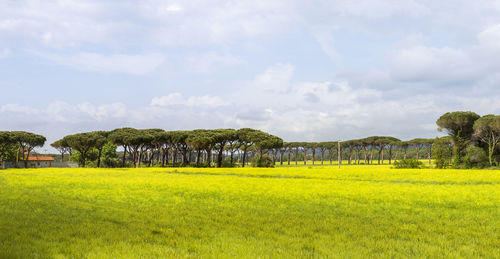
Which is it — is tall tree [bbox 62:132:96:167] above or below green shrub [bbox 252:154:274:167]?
above

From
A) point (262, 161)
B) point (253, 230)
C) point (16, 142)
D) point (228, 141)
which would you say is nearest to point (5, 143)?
point (16, 142)

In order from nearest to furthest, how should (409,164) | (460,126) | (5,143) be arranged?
(409,164) → (460,126) → (5,143)

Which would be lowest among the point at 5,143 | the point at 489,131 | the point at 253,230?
the point at 253,230

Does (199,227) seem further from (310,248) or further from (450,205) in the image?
(450,205)

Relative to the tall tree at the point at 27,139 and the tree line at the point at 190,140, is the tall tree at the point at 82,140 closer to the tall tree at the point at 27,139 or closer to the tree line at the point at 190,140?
the tree line at the point at 190,140

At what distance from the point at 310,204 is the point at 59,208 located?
1196 centimetres

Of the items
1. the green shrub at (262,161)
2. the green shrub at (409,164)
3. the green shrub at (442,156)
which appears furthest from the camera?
the green shrub at (262,161)

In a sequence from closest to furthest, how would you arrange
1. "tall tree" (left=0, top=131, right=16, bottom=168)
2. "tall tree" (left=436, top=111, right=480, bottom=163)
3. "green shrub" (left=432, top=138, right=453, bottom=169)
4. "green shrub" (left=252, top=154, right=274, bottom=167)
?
"green shrub" (left=432, top=138, right=453, bottom=169), "tall tree" (left=436, top=111, right=480, bottom=163), "green shrub" (left=252, top=154, right=274, bottom=167), "tall tree" (left=0, top=131, right=16, bottom=168)

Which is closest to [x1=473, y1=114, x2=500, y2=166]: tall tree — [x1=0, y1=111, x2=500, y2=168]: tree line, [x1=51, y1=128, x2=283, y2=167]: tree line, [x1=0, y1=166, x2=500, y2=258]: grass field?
[x1=0, y1=111, x2=500, y2=168]: tree line

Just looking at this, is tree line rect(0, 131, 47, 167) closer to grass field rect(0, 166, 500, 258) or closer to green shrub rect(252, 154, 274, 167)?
green shrub rect(252, 154, 274, 167)

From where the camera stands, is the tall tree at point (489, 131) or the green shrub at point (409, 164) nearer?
the tall tree at point (489, 131)

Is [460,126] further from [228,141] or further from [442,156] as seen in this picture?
[228,141]

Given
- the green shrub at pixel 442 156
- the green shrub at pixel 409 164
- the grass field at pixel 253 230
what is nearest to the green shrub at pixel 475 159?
the green shrub at pixel 442 156

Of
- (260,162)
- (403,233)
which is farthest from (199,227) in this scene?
(260,162)
